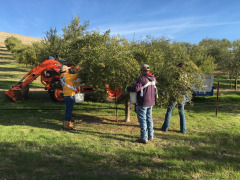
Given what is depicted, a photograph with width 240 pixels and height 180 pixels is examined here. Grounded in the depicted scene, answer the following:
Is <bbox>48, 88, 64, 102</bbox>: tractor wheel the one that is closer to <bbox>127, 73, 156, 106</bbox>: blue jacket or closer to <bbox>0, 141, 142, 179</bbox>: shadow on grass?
<bbox>0, 141, 142, 179</bbox>: shadow on grass

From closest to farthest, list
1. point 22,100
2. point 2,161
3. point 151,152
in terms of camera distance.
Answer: point 2,161, point 151,152, point 22,100

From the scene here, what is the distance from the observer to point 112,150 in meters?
3.88

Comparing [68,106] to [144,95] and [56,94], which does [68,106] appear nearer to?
[144,95]

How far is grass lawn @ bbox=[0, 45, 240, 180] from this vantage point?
119 inches

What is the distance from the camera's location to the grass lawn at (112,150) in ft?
9.90

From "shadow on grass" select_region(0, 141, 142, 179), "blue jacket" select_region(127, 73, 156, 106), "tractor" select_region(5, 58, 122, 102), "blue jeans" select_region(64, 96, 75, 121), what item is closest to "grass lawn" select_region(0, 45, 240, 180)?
"shadow on grass" select_region(0, 141, 142, 179)

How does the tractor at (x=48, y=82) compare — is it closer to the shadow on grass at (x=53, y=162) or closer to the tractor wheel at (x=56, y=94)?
the tractor wheel at (x=56, y=94)

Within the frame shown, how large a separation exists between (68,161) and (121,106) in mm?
5493

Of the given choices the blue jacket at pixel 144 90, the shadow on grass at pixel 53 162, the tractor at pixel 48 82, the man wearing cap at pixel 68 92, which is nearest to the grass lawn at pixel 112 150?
the shadow on grass at pixel 53 162

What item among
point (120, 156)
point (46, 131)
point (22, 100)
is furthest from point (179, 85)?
point (22, 100)

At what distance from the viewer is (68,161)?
11.0 ft

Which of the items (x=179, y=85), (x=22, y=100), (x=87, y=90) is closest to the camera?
(x=179, y=85)

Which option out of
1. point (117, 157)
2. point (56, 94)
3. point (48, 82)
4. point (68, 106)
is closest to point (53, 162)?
point (117, 157)

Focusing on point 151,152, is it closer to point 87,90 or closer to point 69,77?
point 69,77
